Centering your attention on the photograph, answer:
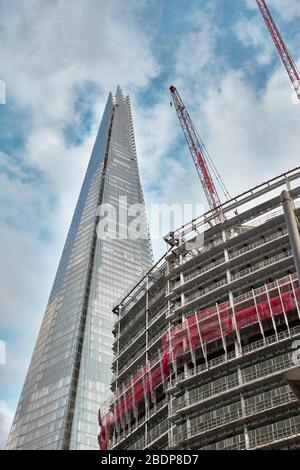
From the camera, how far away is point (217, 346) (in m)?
64.2

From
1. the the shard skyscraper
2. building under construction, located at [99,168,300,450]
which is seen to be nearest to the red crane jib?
building under construction, located at [99,168,300,450]

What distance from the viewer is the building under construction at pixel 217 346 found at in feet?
184

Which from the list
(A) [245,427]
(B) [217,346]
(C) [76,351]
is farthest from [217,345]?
(C) [76,351]

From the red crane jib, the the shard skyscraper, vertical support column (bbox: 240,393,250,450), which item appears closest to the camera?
vertical support column (bbox: 240,393,250,450)

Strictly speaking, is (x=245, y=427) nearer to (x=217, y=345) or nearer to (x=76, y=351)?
(x=217, y=345)

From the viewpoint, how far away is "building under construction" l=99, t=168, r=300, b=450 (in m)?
56.0

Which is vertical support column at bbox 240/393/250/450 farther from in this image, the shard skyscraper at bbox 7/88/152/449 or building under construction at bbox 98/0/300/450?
the shard skyscraper at bbox 7/88/152/449

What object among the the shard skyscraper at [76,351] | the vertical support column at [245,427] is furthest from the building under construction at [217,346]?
the the shard skyscraper at [76,351]

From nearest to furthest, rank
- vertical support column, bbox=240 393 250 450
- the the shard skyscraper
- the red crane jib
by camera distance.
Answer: vertical support column, bbox=240 393 250 450, the red crane jib, the the shard skyscraper

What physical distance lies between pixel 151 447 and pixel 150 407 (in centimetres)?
705

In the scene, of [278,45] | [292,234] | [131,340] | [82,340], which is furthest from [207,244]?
[82,340]

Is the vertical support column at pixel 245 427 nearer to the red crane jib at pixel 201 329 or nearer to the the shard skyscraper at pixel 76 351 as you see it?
the red crane jib at pixel 201 329
